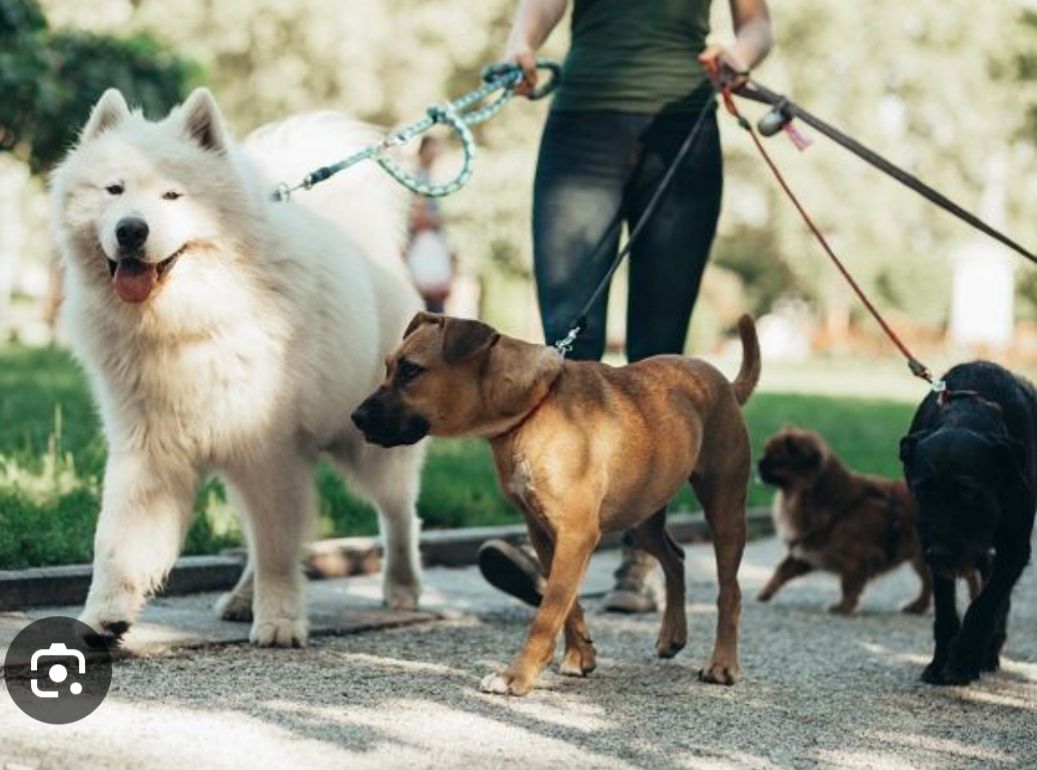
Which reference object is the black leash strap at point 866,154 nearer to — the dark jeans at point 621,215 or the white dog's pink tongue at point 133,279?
the dark jeans at point 621,215

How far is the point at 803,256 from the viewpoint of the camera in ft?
126

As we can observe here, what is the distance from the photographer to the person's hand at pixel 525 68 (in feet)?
20.4

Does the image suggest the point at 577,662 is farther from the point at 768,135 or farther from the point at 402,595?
the point at 768,135

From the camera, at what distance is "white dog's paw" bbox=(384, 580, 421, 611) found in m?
6.48

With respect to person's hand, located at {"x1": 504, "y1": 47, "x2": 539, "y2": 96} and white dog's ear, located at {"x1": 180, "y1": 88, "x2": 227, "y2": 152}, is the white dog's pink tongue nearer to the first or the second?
white dog's ear, located at {"x1": 180, "y1": 88, "x2": 227, "y2": 152}

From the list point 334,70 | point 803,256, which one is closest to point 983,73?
point 803,256

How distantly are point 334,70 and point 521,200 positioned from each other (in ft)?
15.2

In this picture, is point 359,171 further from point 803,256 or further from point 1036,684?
point 803,256

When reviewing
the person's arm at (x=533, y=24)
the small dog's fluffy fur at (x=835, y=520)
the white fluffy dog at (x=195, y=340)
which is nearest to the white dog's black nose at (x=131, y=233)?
the white fluffy dog at (x=195, y=340)

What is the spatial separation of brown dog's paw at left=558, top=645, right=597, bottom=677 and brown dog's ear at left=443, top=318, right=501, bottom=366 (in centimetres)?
109

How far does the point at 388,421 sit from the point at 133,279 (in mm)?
1017

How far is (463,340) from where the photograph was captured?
15.5 ft

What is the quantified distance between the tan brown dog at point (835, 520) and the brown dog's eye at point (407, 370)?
3.58 metres

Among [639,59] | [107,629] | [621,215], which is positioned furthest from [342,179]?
[107,629]
